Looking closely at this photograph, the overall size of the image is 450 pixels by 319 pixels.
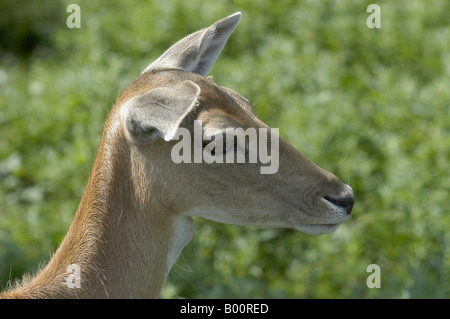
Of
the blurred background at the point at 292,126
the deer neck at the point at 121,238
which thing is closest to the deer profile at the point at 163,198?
the deer neck at the point at 121,238

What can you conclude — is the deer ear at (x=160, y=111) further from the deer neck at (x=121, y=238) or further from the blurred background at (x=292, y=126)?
the blurred background at (x=292, y=126)

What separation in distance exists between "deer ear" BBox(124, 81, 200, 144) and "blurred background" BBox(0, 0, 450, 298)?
124 centimetres

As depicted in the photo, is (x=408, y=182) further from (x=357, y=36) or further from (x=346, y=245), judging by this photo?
(x=357, y=36)

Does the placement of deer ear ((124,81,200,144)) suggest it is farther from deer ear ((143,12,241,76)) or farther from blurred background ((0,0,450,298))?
blurred background ((0,0,450,298))

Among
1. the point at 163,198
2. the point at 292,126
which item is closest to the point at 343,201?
the point at 163,198

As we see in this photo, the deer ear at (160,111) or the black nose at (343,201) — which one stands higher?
the deer ear at (160,111)

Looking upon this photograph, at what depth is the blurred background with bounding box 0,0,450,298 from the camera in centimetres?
609

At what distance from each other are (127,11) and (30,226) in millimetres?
3953

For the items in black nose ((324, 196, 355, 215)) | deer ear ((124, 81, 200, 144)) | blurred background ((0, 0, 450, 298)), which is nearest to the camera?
deer ear ((124, 81, 200, 144))

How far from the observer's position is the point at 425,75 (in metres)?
7.95

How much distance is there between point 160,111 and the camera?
11.3 feet

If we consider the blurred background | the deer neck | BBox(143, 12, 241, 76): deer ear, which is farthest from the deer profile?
the blurred background

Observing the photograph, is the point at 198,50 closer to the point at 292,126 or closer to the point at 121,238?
the point at 121,238

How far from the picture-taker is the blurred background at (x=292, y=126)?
609 cm
